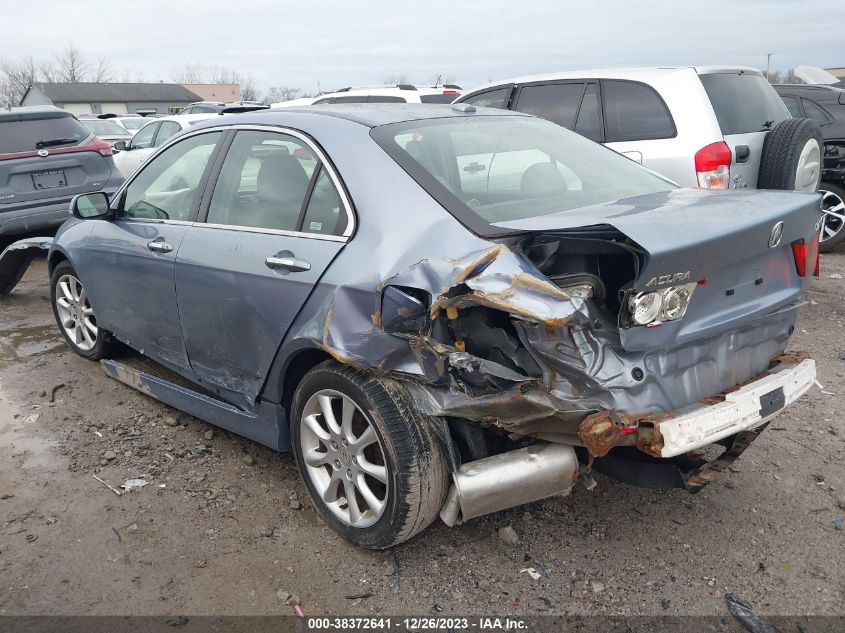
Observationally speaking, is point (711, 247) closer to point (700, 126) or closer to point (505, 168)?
point (505, 168)

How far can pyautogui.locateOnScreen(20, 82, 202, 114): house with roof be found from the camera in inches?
2704

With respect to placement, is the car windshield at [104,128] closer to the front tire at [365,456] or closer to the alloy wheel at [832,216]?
the alloy wheel at [832,216]

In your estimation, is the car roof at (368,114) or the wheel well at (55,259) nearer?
the car roof at (368,114)

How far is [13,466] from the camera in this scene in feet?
12.3

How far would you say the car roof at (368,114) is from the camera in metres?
3.28

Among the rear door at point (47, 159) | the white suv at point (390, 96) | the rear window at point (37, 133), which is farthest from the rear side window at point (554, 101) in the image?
the rear window at point (37, 133)

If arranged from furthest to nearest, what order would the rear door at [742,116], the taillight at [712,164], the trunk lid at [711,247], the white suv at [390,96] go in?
the white suv at [390,96], the rear door at [742,116], the taillight at [712,164], the trunk lid at [711,247]

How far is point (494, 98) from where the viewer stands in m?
7.31

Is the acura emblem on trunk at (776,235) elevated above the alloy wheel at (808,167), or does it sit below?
above

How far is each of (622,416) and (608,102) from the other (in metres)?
4.55

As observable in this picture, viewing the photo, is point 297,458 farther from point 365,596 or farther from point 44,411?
point 44,411

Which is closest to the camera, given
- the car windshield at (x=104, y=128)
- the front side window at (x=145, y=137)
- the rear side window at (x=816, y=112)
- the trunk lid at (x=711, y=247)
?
the trunk lid at (x=711, y=247)

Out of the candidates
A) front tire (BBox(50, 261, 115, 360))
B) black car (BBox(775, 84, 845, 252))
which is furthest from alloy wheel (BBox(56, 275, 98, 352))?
black car (BBox(775, 84, 845, 252))

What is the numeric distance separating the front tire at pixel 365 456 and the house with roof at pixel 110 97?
69429mm
